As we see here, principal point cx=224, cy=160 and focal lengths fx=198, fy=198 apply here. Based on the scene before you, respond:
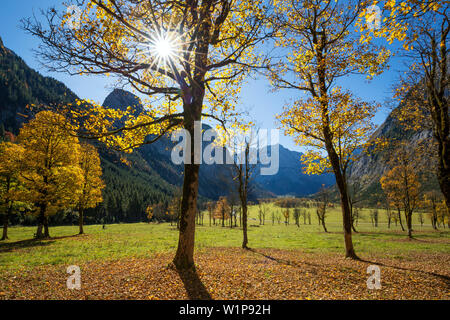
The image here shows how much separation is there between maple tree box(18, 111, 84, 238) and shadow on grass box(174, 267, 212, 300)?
815 inches

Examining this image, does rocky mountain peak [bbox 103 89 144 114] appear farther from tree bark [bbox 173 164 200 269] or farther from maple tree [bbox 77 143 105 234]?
maple tree [bbox 77 143 105 234]

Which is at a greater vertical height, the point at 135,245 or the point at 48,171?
the point at 48,171

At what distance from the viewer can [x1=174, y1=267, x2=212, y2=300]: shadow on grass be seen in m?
6.17

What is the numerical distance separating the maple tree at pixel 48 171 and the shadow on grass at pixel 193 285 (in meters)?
20.7

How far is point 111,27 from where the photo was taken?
24.8ft

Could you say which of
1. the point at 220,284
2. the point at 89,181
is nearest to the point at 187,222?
the point at 220,284

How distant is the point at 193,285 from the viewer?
6.93 metres

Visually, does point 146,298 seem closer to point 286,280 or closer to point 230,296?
point 230,296

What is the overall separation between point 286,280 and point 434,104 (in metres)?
10.2

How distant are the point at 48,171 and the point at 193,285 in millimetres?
22909

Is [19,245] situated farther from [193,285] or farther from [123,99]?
[193,285]

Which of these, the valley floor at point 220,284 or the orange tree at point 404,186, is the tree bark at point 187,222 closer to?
the valley floor at point 220,284

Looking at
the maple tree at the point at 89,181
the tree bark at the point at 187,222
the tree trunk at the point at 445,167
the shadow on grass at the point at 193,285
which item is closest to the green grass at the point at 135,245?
the maple tree at the point at 89,181
